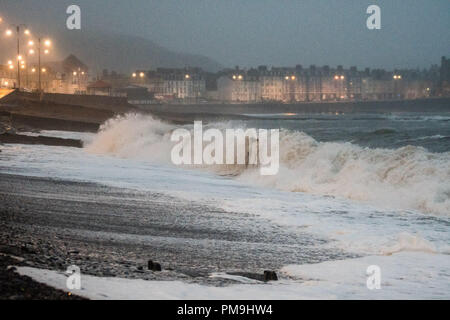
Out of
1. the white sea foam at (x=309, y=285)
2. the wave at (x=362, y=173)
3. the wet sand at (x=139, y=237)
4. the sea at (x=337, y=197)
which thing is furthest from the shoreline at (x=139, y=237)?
the wave at (x=362, y=173)

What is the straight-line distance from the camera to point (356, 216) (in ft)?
44.1

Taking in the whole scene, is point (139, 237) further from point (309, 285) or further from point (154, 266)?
point (309, 285)

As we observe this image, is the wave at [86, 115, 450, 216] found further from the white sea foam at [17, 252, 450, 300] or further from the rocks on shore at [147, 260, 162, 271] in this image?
the rocks on shore at [147, 260, 162, 271]

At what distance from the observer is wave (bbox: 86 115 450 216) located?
15.7 metres

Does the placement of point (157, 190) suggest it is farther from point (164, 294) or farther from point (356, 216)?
point (164, 294)

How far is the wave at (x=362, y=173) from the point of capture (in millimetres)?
15742

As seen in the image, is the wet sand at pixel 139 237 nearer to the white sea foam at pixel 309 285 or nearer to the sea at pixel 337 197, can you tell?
the white sea foam at pixel 309 285

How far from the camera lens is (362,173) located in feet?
64.2

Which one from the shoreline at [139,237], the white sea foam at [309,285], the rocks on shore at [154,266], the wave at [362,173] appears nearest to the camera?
the white sea foam at [309,285]

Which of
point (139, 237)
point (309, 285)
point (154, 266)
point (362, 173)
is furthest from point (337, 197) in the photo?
point (154, 266)

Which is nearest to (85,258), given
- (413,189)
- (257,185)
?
(413,189)

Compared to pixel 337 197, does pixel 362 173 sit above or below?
above

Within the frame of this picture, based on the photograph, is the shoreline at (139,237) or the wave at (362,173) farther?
the wave at (362,173)

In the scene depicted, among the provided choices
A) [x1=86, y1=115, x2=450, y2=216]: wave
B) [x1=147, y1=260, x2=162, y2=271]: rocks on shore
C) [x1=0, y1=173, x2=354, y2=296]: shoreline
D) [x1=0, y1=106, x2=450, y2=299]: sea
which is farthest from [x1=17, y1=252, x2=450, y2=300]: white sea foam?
[x1=86, y1=115, x2=450, y2=216]: wave
